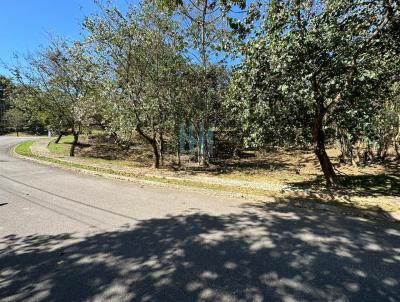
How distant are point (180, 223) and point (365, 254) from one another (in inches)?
136

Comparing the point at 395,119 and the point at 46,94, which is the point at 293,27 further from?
the point at 46,94

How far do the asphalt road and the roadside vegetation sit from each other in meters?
2.67

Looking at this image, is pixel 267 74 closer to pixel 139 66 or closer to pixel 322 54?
pixel 322 54

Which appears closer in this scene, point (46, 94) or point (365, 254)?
point (365, 254)

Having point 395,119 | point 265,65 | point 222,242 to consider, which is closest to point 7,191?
point 222,242

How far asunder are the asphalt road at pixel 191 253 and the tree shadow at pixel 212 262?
0.05 ft

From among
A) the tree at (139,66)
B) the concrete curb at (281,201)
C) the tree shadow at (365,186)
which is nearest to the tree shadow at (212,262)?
the concrete curb at (281,201)

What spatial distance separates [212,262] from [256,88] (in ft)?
17.8

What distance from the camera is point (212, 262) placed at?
3.93 meters

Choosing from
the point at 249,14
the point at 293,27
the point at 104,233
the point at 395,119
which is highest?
the point at 249,14

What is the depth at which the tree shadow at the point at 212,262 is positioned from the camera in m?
3.24

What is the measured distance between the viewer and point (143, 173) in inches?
454

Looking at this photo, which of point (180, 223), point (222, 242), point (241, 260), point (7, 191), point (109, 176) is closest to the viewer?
point (241, 260)

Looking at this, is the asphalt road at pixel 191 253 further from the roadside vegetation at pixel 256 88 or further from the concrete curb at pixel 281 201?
the roadside vegetation at pixel 256 88
